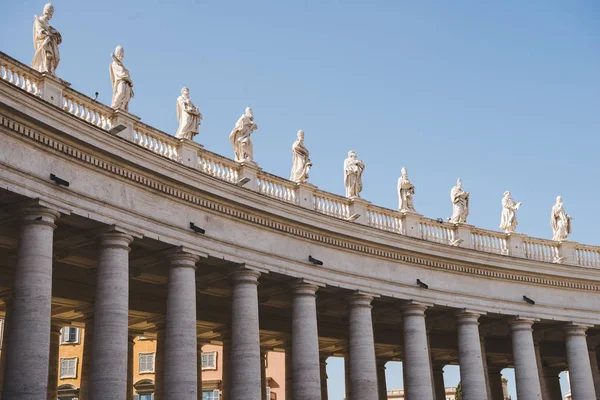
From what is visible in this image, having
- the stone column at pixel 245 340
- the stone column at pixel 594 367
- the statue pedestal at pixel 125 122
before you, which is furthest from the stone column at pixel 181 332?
the stone column at pixel 594 367

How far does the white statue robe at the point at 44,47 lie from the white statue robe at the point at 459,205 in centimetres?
3191

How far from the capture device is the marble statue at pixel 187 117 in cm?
4650

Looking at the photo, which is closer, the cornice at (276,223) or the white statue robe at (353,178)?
the cornice at (276,223)

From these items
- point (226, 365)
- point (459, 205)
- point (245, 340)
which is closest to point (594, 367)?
point (459, 205)

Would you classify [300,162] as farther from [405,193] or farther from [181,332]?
[181,332]

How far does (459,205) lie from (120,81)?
28169 millimetres

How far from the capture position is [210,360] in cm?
8981

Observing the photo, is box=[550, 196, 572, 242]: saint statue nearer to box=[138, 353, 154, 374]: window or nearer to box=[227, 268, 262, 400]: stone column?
box=[227, 268, 262, 400]: stone column

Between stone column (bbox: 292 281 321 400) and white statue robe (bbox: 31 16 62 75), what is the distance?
18.6m

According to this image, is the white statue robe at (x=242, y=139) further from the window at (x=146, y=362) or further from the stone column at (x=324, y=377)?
the window at (x=146, y=362)

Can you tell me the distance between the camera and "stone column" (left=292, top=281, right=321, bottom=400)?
47.6m

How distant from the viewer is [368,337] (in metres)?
51.1

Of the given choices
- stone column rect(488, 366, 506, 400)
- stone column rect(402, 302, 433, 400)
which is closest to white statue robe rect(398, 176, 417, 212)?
stone column rect(402, 302, 433, 400)

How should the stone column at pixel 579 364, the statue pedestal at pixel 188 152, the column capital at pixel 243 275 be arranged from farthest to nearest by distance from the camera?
the stone column at pixel 579 364 → the column capital at pixel 243 275 → the statue pedestal at pixel 188 152
